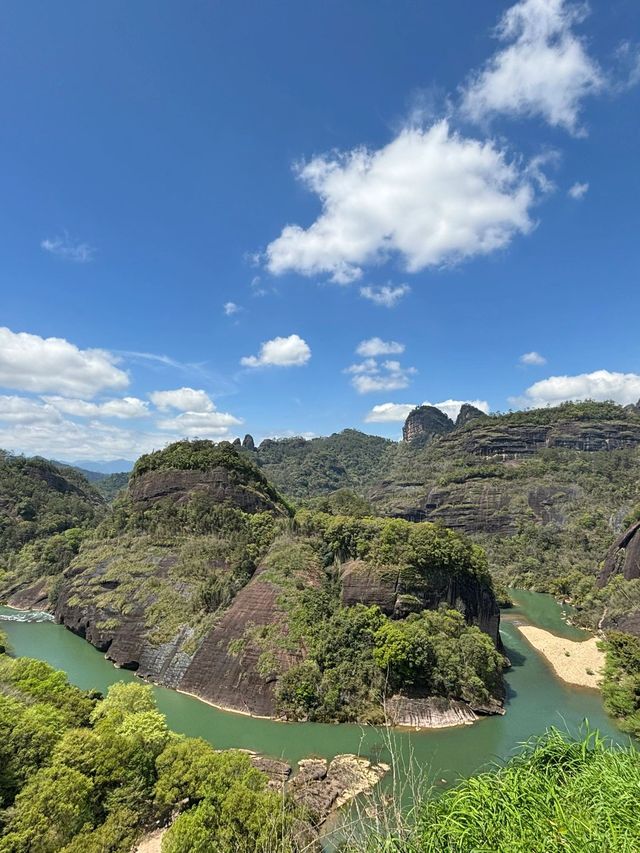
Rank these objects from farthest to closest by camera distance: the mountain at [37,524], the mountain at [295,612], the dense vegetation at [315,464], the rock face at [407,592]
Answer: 1. the dense vegetation at [315,464]
2. the mountain at [37,524]
3. the rock face at [407,592]
4. the mountain at [295,612]

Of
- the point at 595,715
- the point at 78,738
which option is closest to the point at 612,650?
the point at 595,715

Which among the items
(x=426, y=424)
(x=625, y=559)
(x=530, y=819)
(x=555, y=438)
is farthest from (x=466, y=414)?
(x=530, y=819)

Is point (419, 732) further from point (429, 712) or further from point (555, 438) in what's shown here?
point (555, 438)

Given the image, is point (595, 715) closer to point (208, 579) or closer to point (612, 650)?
point (612, 650)

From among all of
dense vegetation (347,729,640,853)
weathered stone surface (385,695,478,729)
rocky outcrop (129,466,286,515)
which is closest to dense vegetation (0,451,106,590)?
rocky outcrop (129,466,286,515)

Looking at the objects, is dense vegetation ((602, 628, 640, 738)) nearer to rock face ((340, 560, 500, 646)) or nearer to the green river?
the green river

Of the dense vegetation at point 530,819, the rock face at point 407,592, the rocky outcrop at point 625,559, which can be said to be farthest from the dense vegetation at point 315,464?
the dense vegetation at point 530,819

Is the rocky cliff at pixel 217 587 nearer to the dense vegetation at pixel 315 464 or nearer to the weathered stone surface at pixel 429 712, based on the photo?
the weathered stone surface at pixel 429 712
